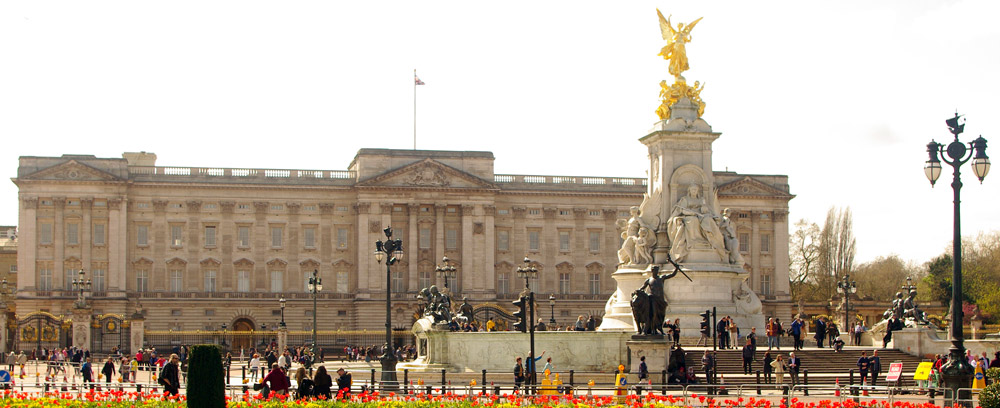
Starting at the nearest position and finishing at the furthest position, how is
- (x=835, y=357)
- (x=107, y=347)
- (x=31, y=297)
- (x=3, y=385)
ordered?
1. (x=3, y=385)
2. (x=835, y=357)
3. (x=107, y=347)
4. (x=31, y=297)

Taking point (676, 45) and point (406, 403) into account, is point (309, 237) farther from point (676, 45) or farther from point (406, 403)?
point (406, 403)

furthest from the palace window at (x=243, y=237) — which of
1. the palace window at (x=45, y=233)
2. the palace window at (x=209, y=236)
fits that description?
the palace window at (x=45, y=233)

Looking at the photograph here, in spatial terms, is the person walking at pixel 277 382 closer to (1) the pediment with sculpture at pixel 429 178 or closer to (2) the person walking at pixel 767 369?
(2) the person walking at pixel 767 369

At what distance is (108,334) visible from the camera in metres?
71.0

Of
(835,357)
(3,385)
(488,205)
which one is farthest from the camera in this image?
(488,205)

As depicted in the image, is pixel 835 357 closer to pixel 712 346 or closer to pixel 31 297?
pixel 712 346

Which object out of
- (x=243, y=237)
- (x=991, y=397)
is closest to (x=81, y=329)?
(x=243, y=237)

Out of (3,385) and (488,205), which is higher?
(488,205)

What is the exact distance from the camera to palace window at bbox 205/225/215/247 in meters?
89.9

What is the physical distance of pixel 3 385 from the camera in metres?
30.1

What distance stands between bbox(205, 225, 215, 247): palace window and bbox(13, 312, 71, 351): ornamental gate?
19.3m

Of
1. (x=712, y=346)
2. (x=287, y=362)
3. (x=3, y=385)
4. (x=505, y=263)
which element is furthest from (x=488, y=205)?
(x=3, y=385)

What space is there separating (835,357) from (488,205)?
177 ft

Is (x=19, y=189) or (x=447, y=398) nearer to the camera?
(x=447, y=398)
